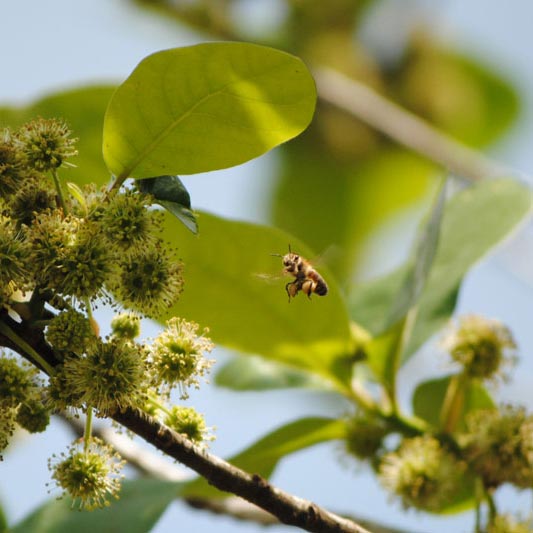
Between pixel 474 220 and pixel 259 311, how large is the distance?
0.73 metres

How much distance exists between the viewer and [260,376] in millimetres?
3230

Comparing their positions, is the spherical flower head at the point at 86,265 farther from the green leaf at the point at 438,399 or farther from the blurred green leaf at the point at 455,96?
the blurred green leaf at the point at 455,96

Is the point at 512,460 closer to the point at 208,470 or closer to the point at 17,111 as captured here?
the point at 208,470

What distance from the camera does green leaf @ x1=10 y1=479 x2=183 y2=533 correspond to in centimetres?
246

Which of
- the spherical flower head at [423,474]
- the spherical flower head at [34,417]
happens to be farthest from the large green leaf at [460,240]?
the spherical flower head at [34,417]

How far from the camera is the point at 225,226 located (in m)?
2.47

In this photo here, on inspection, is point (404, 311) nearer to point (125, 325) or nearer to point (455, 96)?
point (125, 325)

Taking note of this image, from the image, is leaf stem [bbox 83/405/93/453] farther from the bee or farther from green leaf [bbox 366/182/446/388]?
green leaf [bbox 366/182/446/388]

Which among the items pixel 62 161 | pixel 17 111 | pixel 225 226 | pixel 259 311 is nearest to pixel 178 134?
pixel 62 161

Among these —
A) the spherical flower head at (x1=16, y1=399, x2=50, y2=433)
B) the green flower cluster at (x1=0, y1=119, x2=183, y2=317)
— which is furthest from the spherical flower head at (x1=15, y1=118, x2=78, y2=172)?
the spherical flower head at (x1=16, y1=399, x2=50, y2=433)

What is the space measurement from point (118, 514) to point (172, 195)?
3.37 feet

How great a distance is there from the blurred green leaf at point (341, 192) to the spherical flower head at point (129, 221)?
4.67 metres

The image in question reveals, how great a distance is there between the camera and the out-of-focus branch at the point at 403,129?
4.25 meters

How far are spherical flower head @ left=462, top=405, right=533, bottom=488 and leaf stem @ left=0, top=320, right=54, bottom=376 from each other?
1.41 metres
